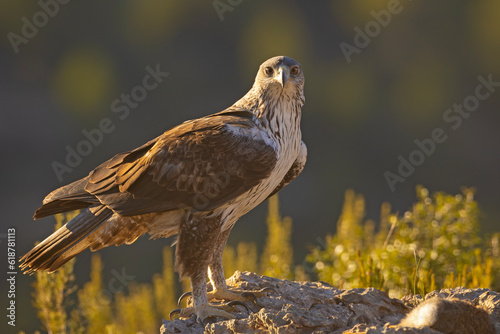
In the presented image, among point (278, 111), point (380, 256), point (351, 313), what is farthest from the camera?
point (380, 256)

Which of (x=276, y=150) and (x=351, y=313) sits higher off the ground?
(x=276, y=150)

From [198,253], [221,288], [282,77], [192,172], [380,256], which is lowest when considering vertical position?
[380,256]

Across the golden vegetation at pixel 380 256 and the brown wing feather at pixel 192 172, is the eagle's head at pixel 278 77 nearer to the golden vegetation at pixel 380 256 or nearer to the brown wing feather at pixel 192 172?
the brown wing feather at pixel 192 172

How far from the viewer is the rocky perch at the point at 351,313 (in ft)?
11.0

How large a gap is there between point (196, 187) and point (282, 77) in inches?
36.9

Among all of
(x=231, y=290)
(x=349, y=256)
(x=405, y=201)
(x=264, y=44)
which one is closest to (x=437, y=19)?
(x=264, y=44)

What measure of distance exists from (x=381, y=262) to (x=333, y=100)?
14.7 meters

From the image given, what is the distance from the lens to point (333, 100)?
2006 centimetres

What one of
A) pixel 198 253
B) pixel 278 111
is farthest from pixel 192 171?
pixel 278 111

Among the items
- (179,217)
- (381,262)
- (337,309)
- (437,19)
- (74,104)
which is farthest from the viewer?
(437,19)

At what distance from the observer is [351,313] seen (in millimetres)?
4016

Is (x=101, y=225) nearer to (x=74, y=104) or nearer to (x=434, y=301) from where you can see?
(x=434, y=301)

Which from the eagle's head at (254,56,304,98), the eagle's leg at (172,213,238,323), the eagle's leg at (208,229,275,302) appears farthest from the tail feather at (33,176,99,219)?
the eagle's head at (254,56,304,98)

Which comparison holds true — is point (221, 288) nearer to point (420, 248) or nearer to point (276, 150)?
point (276, 150)
